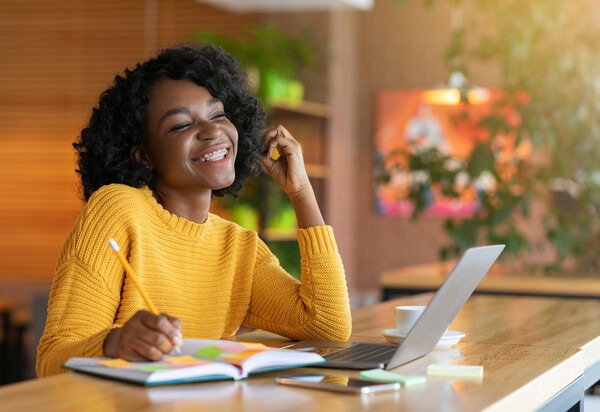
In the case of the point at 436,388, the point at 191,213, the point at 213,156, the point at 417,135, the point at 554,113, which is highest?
the point at 417,135

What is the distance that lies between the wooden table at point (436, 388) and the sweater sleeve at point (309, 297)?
45mm

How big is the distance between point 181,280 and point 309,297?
10.3 inches

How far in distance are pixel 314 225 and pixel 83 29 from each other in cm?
568

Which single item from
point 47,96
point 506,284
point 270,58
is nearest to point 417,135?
point 270,58

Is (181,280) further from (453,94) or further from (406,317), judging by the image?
(453,94)

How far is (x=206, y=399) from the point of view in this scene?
1178mm

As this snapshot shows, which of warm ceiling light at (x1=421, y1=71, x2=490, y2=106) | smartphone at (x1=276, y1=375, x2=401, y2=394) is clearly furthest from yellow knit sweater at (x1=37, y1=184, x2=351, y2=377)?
warm ceiling light at (x1=421, y1=71, x2=490, y2=106)

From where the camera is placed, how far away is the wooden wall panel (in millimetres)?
7238

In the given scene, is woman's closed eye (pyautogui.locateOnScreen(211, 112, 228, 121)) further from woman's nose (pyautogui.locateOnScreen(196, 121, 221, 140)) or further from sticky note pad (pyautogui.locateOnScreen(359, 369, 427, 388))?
sticky note pad (pyautogui.locateOnScreen(359, 369, 427, 388))

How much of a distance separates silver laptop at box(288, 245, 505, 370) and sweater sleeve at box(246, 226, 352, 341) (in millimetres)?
169

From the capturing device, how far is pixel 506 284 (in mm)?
4172

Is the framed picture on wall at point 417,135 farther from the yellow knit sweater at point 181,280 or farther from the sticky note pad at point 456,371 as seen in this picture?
the sticky note pad at point 456,371

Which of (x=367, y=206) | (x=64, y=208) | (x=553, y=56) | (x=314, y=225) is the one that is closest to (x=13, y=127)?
(x=64, y=208)

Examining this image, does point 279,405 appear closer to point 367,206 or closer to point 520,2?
point 520,2
